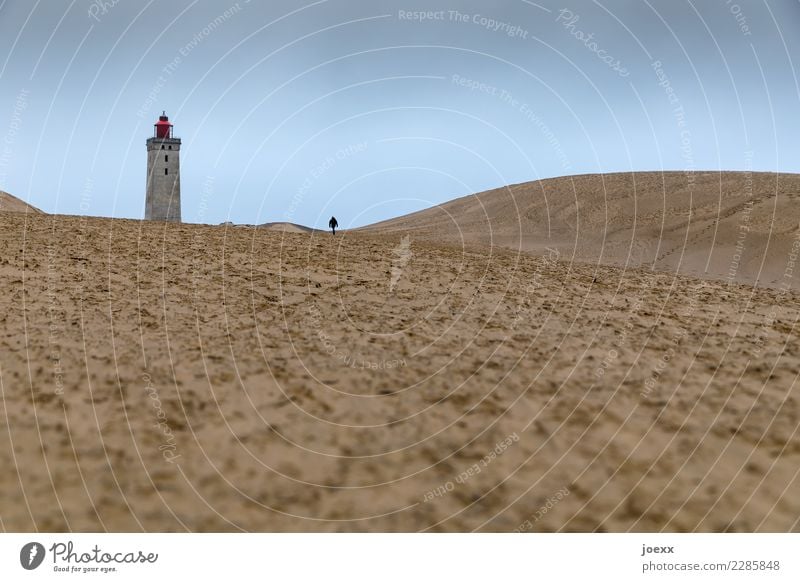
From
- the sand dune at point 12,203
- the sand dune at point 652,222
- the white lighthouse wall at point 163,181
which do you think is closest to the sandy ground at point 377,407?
the sand dune at point 652,222

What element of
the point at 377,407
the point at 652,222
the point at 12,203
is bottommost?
the point at 377,407

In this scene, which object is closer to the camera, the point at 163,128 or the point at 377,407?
the point at 377,407

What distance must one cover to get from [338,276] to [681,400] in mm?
10613

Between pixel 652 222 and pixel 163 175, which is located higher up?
pixel 163 175

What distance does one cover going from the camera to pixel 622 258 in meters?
47.0

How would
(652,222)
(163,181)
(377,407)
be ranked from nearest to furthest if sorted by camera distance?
(377,407) → (163,181) → (652,222)

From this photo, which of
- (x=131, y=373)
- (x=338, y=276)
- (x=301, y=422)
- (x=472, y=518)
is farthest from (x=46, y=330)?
(x=472, y=518)

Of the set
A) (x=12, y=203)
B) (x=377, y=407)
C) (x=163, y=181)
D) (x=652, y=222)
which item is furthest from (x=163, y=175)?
(x=377, y=407)

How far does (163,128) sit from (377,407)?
51.0 m

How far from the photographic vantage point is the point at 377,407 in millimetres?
10906

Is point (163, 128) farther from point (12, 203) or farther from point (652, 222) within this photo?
point (652, 222)

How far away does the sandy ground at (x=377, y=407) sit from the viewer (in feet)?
28.2

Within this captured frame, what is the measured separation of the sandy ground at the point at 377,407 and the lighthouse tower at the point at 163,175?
37158 mm

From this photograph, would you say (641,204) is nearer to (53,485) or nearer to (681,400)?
(681,400)
